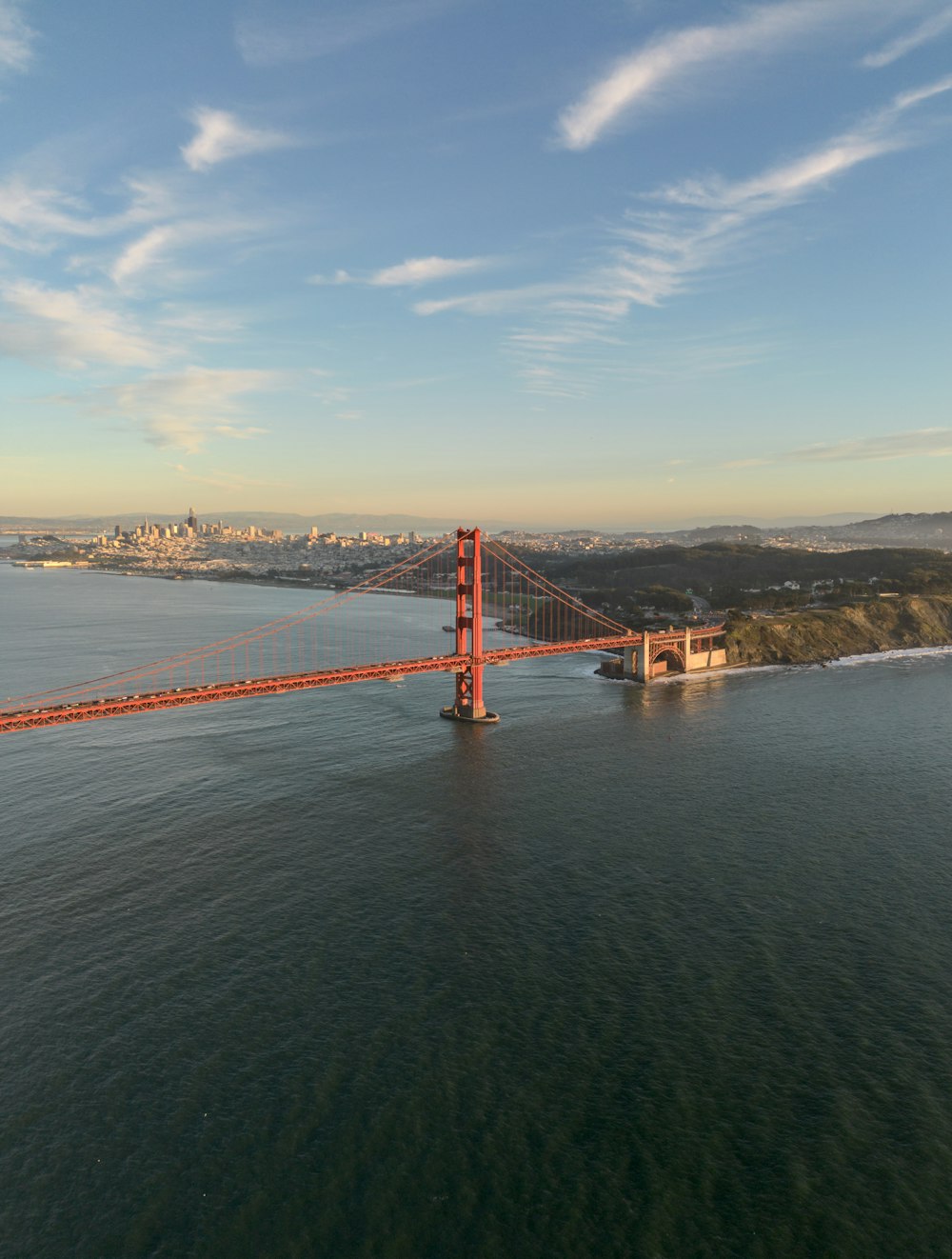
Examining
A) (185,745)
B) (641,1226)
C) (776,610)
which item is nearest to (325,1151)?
(641,1226)

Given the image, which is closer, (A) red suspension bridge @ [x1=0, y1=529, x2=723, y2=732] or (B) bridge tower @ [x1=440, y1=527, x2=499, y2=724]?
(A) red suspension bridge @ [x1=0, y1=529, x2=723, y2=732]

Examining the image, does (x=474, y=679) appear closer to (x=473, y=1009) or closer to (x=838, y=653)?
(x=473, y=1009)

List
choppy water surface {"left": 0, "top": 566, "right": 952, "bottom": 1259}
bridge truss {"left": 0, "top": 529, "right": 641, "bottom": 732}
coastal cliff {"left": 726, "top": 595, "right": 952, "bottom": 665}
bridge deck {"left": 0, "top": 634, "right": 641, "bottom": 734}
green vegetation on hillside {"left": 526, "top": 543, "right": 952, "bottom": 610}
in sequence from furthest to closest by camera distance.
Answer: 1. green vegetation on hillside {"left": 526, "top": 543, "right": 952, "bottom": 610}
2. coastal cliff {"left": 726, "top": 595, "right": 952, "bottom": 665}
3. bridge truss {"left": 0, "top": 529, "right": 641, "bottom": 732}
4. bridge deck {"left": 0, "top": 634, "right": 641, "bottom": 734}
5. choppy water surface {"left": 0, "top": 566, "right": 952, "bottom": 1259}

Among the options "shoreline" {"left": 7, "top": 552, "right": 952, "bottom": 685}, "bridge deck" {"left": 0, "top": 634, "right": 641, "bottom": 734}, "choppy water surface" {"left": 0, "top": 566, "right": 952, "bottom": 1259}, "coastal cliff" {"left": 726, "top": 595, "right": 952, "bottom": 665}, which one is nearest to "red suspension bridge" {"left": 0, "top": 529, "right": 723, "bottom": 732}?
"bridge deck" {"left": 0, "top": 634, "right": 641, "bottom": 734}

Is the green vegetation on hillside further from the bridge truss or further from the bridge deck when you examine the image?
the bridge deck

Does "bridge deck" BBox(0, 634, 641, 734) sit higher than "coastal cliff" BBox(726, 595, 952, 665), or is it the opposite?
"bridge deck" BBox(0, 634, 641, 734)

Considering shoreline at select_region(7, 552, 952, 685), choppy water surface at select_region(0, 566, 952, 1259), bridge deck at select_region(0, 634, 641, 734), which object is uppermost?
bridge deck at select_region(0, 634, 641, 734)

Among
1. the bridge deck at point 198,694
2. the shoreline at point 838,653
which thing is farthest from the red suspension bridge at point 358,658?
the shoreline at point 838,653

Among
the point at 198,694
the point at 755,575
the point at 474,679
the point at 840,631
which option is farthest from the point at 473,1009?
the point at 755,575

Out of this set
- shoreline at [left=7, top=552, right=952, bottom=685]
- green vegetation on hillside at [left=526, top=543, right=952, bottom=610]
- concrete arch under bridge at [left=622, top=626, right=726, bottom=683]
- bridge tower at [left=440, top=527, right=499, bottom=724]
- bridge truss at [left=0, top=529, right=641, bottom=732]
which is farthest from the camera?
green vegetation on hillside at [left=526, top=543, right=952, bottom=610]
